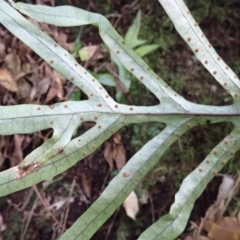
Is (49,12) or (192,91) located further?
(192,91)

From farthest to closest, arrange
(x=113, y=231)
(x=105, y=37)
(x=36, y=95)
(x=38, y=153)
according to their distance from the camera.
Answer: (x=36, y=95) → (x=113, y=231) → (x=105, y=37) → (x=38, y=153)

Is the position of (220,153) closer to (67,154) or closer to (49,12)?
(67,154)

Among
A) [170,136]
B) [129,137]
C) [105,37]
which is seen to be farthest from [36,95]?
[170,136]

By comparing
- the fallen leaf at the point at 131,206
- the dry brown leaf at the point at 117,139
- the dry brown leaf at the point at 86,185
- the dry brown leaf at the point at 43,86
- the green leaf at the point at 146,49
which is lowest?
the fallen leaf at the point at 131,206

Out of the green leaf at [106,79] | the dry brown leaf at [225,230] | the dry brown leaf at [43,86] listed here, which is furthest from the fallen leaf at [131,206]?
the dry brown leaf at [43,86]

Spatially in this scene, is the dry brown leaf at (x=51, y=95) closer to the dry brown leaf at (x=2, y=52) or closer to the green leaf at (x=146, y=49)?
the dry brown leaf at (x=2, y=52)

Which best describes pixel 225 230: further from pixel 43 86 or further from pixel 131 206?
pixel 43 86

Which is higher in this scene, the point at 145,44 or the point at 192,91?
the point at 145,44

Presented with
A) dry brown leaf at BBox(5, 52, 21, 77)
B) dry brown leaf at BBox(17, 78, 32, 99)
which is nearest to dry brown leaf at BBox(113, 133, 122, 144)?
dry brown leaf at BBox(17, 78, 32, 99)
